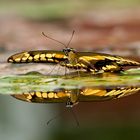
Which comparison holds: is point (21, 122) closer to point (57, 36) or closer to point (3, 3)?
point (57, 36)

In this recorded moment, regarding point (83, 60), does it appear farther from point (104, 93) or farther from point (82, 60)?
point (104, 93)

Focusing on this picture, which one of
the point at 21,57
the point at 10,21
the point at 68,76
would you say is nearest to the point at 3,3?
the point at 10,21

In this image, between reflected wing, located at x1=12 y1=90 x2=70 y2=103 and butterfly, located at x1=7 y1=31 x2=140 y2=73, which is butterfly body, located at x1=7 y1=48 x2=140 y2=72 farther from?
reflected wing, located at x1=12 y1=90 x2=70 y2=103

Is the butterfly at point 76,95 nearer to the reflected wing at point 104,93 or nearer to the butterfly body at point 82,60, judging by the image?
the reflected wing at point 104,93

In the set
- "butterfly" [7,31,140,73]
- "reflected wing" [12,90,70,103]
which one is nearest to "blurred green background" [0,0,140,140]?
"reflected wing" [12,90,70,103]

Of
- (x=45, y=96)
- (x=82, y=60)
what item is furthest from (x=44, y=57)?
(x=45, y=96)
